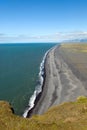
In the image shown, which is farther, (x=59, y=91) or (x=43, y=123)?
A: (x=59, y=91)

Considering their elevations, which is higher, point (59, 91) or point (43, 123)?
point (43, 123)

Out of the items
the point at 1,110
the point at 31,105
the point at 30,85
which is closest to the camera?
the point at 1,110

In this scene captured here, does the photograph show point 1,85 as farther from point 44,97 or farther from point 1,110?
point 1,110

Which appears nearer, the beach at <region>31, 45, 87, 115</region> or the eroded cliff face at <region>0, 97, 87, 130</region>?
the eroded cliff face at <region>0, 97, 87, 130</region>

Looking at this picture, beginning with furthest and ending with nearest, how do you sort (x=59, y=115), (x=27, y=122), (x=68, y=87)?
(x=68, y=87) < (x=59, y=115) < (x=27, y=122)

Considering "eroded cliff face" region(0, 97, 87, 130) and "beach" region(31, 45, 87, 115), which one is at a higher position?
"eroded cliff face" region(0, 97, 87, 130)

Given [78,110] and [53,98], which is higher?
[78,110]

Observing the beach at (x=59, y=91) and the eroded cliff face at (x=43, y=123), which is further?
the beach at (x=59, y=91)

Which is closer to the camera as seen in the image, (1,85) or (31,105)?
(31,105)

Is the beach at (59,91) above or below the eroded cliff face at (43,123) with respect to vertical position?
below

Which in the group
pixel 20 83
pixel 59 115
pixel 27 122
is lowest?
pixel 20 83

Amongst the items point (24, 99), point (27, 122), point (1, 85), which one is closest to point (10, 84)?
point (1, 85)
